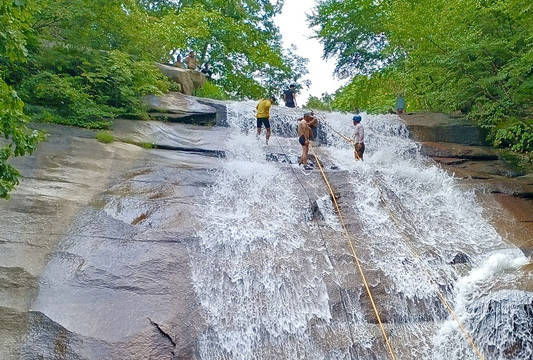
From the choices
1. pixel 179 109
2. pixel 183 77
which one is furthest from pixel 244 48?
pixel 179 109

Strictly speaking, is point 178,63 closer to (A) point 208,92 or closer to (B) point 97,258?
(A) point 208,92

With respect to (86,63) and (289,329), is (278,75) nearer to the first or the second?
(86,63)

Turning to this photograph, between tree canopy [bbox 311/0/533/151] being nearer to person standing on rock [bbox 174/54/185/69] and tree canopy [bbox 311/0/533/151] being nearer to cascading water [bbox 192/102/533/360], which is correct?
cascading water [bbox 192/102/533/360]

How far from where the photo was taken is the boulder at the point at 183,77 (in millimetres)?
17375

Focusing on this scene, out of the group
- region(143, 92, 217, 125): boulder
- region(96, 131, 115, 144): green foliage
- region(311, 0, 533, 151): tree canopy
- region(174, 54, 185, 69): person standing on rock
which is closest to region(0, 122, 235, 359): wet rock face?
region(96, 131, 115, 144): green foliage

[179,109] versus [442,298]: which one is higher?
[179,109]

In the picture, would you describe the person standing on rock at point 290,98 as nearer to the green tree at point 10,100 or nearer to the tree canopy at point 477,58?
the tree canopy at point 477,58

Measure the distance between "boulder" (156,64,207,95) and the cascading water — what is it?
7.23 metres

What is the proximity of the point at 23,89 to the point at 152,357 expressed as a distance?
847cm

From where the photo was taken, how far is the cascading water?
7094mm

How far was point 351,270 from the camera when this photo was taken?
26.6 ft

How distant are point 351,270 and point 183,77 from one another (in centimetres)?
1187

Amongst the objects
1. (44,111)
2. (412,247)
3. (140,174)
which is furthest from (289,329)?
(44,111)

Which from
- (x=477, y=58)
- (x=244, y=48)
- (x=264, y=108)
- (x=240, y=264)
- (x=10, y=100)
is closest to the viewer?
(x=10, y=100)
